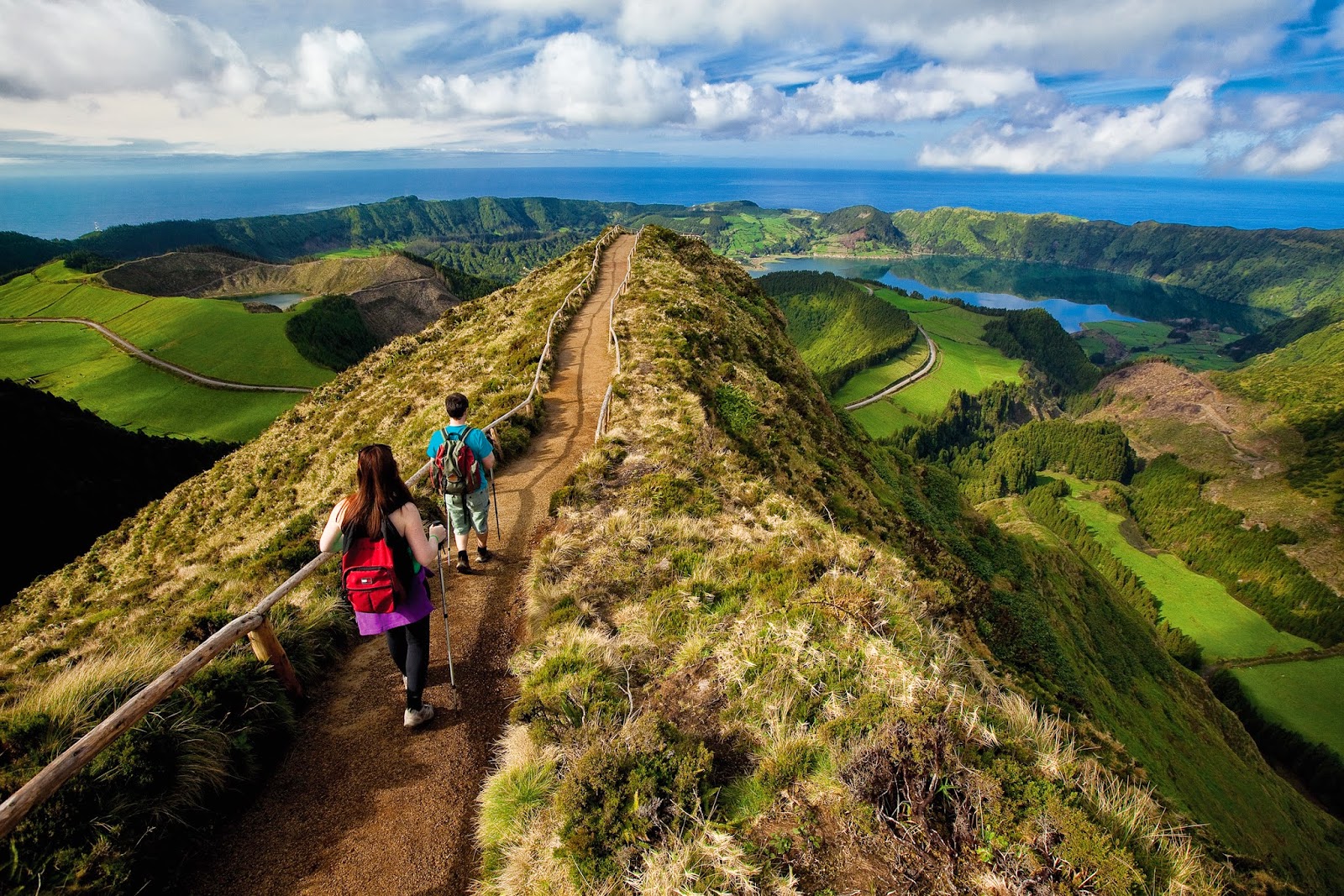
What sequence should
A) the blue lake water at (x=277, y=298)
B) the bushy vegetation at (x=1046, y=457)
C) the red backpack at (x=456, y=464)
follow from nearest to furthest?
the red backpack at (x=456, y=464) < the bushy vegetation at (x=1046, y=457) < the blue lake water at (x=277, y=298)

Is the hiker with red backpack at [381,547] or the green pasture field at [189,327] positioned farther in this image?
the green pasture field at [189,327]

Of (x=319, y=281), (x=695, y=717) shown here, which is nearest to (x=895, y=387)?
(x=319, y=281)

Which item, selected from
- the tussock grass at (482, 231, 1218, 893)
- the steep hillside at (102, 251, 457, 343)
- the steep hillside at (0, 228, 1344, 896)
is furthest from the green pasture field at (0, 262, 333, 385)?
the tussock grass at (482, 231, 1218, 893)

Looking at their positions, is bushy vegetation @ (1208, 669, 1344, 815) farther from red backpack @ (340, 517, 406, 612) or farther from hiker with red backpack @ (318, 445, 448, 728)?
red backpack @ (340, 517, 406, 612)

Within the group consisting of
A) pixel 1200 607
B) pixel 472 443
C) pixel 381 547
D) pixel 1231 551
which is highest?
pixel 381 547

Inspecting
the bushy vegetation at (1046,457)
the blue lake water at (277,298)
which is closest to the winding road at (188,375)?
the blue lake water at (277,298)

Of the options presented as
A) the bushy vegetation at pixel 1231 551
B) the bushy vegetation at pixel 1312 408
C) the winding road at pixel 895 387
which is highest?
the winding road at pixel 895 387

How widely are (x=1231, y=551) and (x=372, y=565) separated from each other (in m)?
176

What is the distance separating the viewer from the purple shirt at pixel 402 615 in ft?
20.4

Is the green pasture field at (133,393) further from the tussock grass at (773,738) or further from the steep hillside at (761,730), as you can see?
the tussock grass at (773,738)

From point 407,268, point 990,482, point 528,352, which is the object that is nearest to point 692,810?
point 528,352

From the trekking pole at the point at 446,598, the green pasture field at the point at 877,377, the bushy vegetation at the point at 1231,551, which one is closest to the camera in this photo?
the trekking pole at the point at 446,598

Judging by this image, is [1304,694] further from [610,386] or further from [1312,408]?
[1312,408]

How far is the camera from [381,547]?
6008 millimetres
